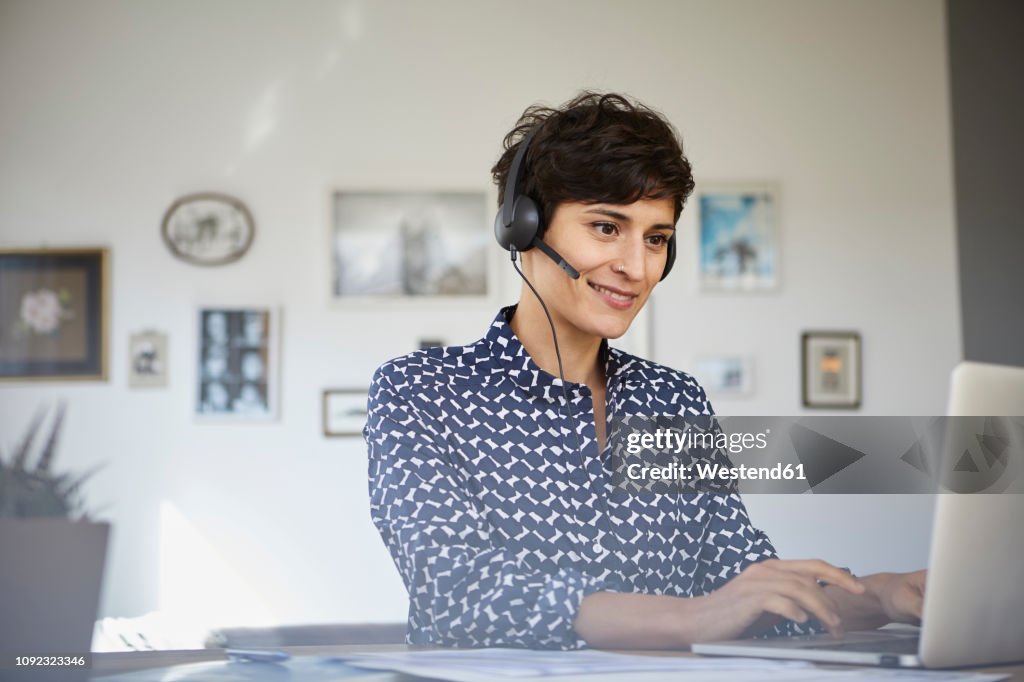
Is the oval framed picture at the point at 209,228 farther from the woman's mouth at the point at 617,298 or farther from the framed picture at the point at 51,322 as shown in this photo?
the woman's mouth at the point at 617,298

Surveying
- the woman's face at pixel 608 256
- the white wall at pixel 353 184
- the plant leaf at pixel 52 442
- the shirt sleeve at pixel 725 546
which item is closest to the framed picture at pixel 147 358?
the white wall at pixel 353 184

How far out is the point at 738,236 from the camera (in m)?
3.71

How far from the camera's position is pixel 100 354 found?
3.56 m

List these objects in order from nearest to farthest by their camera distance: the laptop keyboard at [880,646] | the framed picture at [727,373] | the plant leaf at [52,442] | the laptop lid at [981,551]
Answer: the laptop lid at [981,551] < the laptop keyboard at [880,646] < the plant leaf at [52,442] < the framed picture at [727,373]

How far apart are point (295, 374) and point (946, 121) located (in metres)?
2.61

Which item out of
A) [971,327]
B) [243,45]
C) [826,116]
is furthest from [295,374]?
[971,327]

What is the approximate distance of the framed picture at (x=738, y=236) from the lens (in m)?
3.69

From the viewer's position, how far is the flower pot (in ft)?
2.37

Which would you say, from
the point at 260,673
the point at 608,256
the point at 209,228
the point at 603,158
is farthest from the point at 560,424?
the point at 209,228

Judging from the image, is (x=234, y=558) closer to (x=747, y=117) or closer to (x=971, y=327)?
(x=747, y=117)

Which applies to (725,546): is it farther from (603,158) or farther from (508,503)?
(603,158)

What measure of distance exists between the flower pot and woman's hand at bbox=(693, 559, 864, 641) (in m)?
0.48

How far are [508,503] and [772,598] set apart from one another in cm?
37

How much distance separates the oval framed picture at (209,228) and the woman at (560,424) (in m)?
2.48
